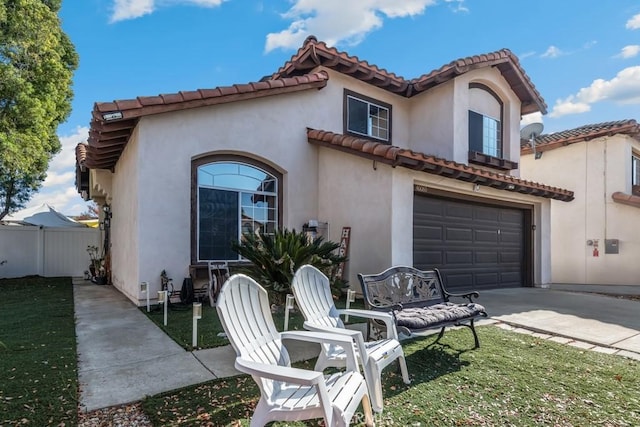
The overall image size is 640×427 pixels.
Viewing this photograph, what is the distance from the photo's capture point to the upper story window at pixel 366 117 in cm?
1109

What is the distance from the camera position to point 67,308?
8102 millimetres

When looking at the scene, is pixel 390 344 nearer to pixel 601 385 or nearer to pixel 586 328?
pixel 601 385

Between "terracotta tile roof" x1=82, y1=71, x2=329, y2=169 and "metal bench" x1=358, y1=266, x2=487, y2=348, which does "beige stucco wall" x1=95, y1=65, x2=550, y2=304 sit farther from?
"metal bench" x1=358, y1=266, x2=487, y2=348

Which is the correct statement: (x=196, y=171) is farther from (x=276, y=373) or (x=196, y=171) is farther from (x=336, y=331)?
(x=276, y=373)

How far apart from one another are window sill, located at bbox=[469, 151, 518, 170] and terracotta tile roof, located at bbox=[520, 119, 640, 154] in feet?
14.2

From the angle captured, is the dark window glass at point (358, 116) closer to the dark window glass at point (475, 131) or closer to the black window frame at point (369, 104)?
the black window frame at point (369, 104)

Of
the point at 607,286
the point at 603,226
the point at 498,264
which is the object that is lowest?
the point at 607,286

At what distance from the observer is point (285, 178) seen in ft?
32.5

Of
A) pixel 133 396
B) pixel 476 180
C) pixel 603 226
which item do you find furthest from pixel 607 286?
pixel 133 396

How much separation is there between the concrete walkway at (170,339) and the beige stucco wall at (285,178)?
1.51 m

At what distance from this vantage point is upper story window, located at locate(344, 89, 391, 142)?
11094 mm

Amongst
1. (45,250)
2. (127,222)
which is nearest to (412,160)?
(127,222)

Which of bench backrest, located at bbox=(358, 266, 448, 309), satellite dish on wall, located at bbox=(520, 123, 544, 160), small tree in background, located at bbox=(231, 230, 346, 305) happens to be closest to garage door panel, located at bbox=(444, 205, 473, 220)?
small tree in background, located at bbox=(231, 230, 346, 305)

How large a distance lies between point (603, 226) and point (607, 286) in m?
2.35
